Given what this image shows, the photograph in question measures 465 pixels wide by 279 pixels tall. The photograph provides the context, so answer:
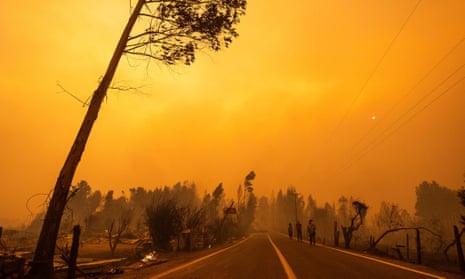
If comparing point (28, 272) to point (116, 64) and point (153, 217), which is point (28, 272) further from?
point (153, 217)

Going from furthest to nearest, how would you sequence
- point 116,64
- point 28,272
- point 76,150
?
1. point 116,64
2. point 76,150
3. point 28,272

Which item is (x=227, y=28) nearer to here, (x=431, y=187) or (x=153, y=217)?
(x=153, y=217)

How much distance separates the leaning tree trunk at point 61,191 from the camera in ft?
20.1

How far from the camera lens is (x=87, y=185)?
152m

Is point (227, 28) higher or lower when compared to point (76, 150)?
higher

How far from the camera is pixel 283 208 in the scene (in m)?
174

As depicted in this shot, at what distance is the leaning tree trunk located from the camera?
6113 mm

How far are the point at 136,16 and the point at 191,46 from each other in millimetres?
2157

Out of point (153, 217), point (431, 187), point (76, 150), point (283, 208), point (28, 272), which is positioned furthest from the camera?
point (283, 208)

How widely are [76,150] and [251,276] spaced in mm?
5606

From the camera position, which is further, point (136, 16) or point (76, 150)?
point (136, 16)

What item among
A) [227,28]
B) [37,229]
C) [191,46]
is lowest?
[37,229]

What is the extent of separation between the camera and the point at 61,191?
22.4ft

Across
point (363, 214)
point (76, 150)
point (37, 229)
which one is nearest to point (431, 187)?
point (363, 214)
